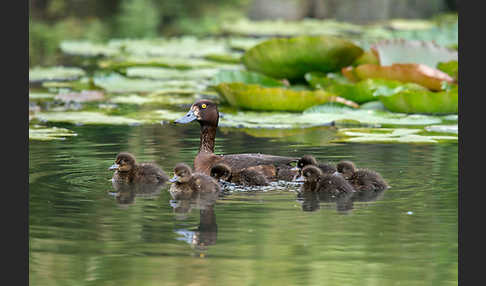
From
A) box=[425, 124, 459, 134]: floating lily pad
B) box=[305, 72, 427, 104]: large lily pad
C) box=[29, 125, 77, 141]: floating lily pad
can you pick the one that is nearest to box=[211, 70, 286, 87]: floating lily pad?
box=[305, 72, 427, 104]: large lily pad

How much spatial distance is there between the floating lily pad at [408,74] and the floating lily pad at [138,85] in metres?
2.55

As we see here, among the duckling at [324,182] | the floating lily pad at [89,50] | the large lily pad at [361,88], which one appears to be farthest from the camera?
the floating lily pad at [89,50]

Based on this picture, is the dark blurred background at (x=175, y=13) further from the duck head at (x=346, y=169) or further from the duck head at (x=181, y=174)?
the duck head at (x=181, y=174)

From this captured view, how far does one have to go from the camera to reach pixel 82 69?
14.0 m

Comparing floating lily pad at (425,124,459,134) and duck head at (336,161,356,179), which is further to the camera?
floating lily pad at (425,124,459,134)

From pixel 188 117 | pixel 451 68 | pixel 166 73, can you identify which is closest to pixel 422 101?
pixel 451 68

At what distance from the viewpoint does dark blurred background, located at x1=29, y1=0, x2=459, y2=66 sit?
23781mm

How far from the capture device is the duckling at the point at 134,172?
A: 643 cm

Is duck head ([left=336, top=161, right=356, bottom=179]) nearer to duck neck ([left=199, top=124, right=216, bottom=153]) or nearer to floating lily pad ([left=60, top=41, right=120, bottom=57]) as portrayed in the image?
duck neck ([left=199, top=124, right=216, bottom=153])

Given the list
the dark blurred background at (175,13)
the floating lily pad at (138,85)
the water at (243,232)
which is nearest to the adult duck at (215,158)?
the water at (243,232)

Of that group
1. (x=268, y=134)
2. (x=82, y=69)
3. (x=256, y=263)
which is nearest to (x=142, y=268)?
(x=256, y=263)

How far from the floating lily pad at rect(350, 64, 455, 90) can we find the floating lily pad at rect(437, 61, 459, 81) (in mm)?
112

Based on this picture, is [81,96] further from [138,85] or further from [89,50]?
[89,50]

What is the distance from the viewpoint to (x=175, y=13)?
2622 centimetres
